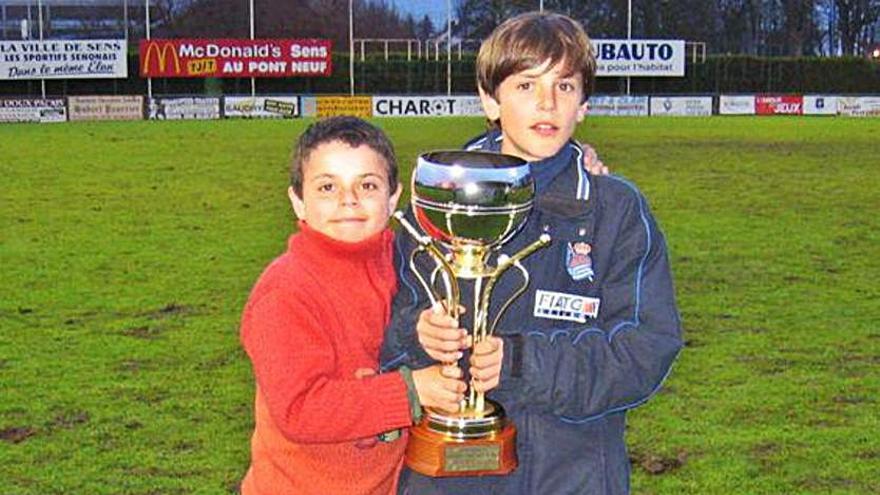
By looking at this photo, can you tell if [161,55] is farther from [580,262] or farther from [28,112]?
[580,262]

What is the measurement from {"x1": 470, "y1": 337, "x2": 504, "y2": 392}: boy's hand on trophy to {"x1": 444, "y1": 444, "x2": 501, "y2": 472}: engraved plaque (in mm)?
112

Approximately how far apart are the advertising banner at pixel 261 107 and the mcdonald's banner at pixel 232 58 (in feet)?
19.2

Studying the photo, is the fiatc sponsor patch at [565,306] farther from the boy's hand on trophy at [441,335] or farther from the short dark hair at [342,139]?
the short dark hair at [342,139]

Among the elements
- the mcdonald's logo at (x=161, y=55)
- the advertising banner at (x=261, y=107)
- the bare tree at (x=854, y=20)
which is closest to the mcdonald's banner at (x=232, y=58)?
the mcdonald's logo at (x=161, y=55)

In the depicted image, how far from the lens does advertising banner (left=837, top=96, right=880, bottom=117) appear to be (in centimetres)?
4584

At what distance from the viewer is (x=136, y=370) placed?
694 cm

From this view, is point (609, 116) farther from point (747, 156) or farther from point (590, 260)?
point (590, 260)

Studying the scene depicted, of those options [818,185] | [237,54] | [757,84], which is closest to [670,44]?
[757,84]

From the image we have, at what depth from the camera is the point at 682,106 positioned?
151ft

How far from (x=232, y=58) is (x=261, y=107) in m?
6.56

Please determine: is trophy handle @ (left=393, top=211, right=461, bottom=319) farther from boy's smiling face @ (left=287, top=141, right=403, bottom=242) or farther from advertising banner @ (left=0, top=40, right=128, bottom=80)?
advertising banner @ (left=0, top=40, right=128, bottom=80)

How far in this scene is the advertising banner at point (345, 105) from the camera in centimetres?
4294

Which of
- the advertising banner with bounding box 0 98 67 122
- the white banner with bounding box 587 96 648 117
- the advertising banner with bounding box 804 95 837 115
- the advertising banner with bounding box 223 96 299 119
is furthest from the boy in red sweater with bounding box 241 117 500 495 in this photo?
the advertising banner with bounding box 804 95 837 115

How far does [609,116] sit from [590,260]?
4155cm
